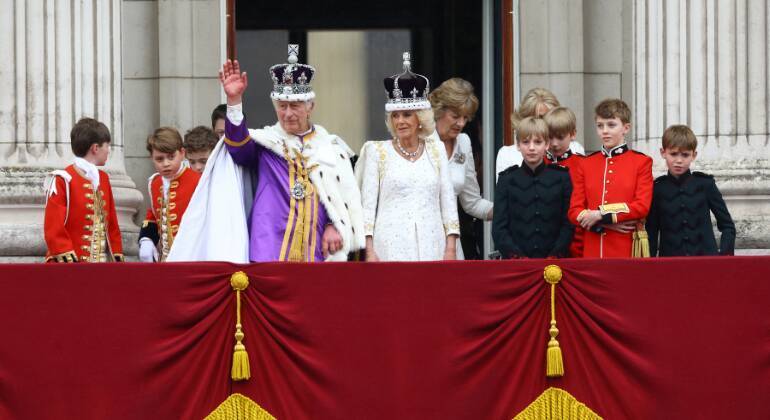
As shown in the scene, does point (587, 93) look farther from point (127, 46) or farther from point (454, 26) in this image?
point (127, 46)

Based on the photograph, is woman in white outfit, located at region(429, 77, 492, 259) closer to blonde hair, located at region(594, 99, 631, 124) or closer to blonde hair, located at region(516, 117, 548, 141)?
blonde hair, located at region(516, 117, 548, 141)

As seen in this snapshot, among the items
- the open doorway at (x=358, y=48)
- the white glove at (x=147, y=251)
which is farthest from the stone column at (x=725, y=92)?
the white glove at (x=147, y=251)

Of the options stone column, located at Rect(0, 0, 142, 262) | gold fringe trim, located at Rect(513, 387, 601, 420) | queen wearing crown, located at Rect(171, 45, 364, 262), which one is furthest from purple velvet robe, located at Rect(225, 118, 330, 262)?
stone column, located at Rect(0, 0, 142, 262)

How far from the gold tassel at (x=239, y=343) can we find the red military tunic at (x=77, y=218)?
157 centimetres

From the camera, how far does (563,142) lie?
10.6 meters

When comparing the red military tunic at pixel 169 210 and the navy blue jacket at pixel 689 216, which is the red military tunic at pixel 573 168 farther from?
the red military tunic at pixel 169 210

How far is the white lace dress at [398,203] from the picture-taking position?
33.9 feet

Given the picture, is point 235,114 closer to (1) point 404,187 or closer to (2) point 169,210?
(1) point 404,187

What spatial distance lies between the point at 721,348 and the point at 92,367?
3.20 meters

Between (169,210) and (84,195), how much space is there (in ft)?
2.26

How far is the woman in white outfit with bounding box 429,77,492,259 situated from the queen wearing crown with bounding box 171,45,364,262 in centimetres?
120

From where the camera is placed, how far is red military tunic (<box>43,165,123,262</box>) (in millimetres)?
10125

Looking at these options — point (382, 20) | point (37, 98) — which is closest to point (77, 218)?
point (37, 98)

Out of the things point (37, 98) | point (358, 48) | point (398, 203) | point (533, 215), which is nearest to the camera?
point (533, 215)
